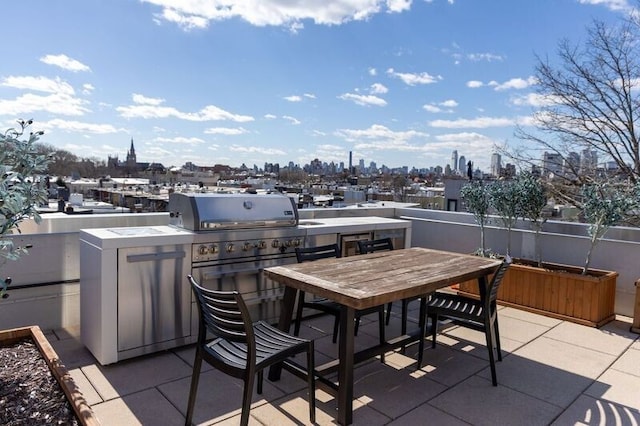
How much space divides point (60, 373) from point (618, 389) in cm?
336

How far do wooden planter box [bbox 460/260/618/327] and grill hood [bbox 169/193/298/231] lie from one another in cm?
264

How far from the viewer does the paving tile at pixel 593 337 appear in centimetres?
357

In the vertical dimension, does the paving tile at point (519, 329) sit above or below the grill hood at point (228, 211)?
below

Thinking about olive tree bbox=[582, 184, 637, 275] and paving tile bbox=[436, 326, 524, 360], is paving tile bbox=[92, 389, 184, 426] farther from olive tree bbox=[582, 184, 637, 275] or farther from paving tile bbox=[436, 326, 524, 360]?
olive tree bbox=[582, 184, 637, 275]

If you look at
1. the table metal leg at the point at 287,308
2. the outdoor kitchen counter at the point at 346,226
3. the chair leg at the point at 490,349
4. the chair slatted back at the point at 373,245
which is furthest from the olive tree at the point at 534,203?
the table metal leg at the point at 287,308

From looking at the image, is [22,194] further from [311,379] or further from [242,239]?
[242,239]

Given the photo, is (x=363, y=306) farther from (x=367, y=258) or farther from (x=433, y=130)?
(x=433, y=130)

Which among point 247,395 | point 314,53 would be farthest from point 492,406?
point 314,53

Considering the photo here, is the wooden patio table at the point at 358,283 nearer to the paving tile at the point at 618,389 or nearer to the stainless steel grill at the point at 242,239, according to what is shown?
the stainless steel grill at the point at 242,239

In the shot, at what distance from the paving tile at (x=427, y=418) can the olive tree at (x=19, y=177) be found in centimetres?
207

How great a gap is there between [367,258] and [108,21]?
575 centimetres

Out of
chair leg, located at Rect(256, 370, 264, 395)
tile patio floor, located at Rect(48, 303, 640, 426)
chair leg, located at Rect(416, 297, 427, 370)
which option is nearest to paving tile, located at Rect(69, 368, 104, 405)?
tile patio floor, located at Rect(48, 303, 640, 426)

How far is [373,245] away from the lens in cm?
387

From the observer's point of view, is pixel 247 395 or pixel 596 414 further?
pixel 596 414
